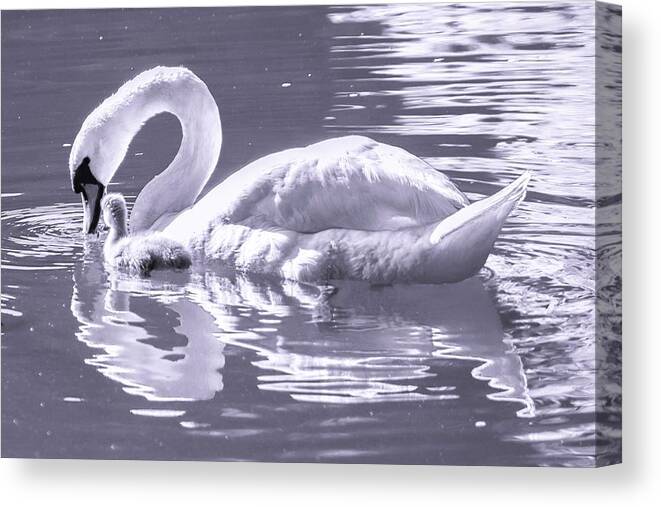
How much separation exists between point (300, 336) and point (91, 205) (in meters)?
0.81

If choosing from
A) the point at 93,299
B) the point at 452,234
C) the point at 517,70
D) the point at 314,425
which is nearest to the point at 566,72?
the point at 517,70

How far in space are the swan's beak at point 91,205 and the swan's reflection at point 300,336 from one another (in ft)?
0.56


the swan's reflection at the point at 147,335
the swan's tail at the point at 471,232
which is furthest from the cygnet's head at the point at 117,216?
the swan's tail at the point at 471,232

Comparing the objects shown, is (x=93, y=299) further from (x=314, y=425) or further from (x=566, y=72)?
(x=566, y=72)

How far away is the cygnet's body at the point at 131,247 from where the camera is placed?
532 centimetres

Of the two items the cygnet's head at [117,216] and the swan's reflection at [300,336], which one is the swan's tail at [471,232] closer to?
the swan's reflection at [300,336]

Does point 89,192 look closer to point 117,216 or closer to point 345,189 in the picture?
point 117,216

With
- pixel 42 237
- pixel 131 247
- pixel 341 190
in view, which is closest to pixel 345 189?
pixel 341 190

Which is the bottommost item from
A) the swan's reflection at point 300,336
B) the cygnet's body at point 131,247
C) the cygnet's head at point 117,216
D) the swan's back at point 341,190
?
the swan's reflection at point 300,336

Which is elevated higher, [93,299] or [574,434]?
[93,299]

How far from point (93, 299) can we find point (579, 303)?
152cm

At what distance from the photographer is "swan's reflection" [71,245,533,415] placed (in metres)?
5.07

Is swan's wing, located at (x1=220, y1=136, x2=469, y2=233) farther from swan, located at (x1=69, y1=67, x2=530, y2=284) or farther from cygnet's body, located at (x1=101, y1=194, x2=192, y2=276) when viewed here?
cygnet's body, located at (x1=101, y1=194, x2=192, y2=276)

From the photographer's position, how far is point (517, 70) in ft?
16.7
